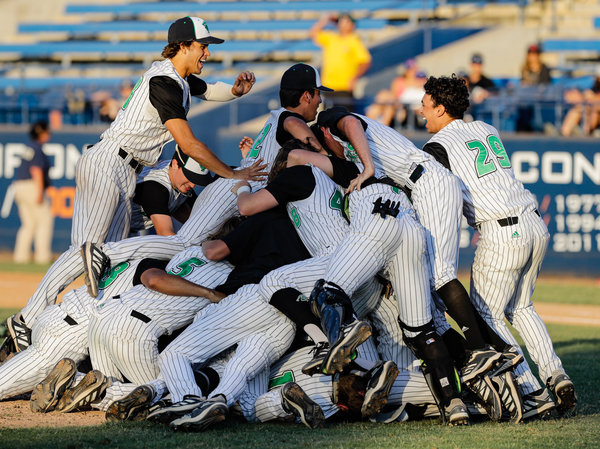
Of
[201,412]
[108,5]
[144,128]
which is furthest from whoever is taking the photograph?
[108,5]

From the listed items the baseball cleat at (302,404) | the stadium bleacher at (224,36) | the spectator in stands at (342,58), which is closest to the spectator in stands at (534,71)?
the stadium bleacher at (224,36)

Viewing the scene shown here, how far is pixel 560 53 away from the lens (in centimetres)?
1722

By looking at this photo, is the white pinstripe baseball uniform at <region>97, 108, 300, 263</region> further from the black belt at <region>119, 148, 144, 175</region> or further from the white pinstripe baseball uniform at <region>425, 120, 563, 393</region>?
the white pinstripe baseball uniform at <region>425, 120, 563, 393</region>

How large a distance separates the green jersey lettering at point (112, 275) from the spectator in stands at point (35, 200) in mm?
8115

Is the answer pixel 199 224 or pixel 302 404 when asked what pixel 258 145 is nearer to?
pixel 199 224

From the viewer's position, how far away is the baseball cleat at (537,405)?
5.19 meters

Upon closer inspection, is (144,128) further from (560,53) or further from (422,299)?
(560,53)

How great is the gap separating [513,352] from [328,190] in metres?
1.37

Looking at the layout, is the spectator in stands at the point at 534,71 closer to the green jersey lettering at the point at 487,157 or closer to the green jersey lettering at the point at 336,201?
the green jersey lettering at the point at 487,157

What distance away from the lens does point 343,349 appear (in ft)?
14.9

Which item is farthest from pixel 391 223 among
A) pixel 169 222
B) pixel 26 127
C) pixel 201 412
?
pixel 26 127

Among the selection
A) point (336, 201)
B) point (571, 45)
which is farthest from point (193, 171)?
point (571, 45)

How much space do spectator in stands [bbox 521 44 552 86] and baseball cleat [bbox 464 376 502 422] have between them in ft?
34.0

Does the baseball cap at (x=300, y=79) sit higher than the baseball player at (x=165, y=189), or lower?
higher
